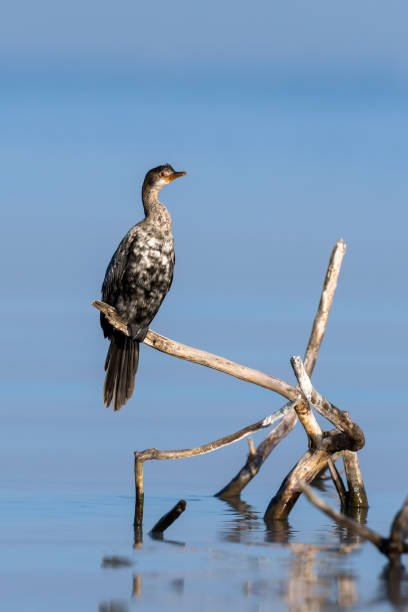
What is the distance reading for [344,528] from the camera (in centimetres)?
1548

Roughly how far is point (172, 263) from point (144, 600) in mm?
6115

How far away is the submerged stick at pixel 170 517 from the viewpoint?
13148 mm

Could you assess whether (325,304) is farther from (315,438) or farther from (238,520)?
(238,520)

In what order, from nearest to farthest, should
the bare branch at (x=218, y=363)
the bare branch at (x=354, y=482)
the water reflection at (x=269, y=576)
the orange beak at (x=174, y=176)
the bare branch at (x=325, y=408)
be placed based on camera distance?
the water reflection at (x=269, y=576), the bare branch at (x=218, y=363), the bare branch at (x=325, y=408), the bare branch at (x=354, y=482), the orange beak at (x=174, y=176)

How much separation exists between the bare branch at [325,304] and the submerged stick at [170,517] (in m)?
3.23

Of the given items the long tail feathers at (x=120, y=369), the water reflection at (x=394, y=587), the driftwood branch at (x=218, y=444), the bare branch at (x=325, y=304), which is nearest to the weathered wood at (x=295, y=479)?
the driftwood branch at (x=218, y=444)

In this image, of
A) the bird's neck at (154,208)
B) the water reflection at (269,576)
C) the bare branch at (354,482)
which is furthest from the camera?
the bare branch at (354,482)

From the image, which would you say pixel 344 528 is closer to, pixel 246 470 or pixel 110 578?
pixel 246 470

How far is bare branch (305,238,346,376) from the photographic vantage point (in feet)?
51.5

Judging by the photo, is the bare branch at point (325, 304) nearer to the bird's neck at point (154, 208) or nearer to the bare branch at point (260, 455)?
the bare branch at point (260, 455)

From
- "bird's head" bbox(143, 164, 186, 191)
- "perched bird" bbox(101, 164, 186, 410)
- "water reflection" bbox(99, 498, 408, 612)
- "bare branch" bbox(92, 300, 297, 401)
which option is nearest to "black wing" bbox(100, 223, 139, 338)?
"perched bird" bbox(101, 164, 186, 410)

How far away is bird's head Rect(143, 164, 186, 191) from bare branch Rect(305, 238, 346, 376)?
101 inches

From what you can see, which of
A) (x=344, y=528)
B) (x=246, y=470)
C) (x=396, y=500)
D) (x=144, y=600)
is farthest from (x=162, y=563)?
(x=396, y=500)

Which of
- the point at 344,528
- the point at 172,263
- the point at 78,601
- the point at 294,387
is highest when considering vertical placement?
the point at 172,263
